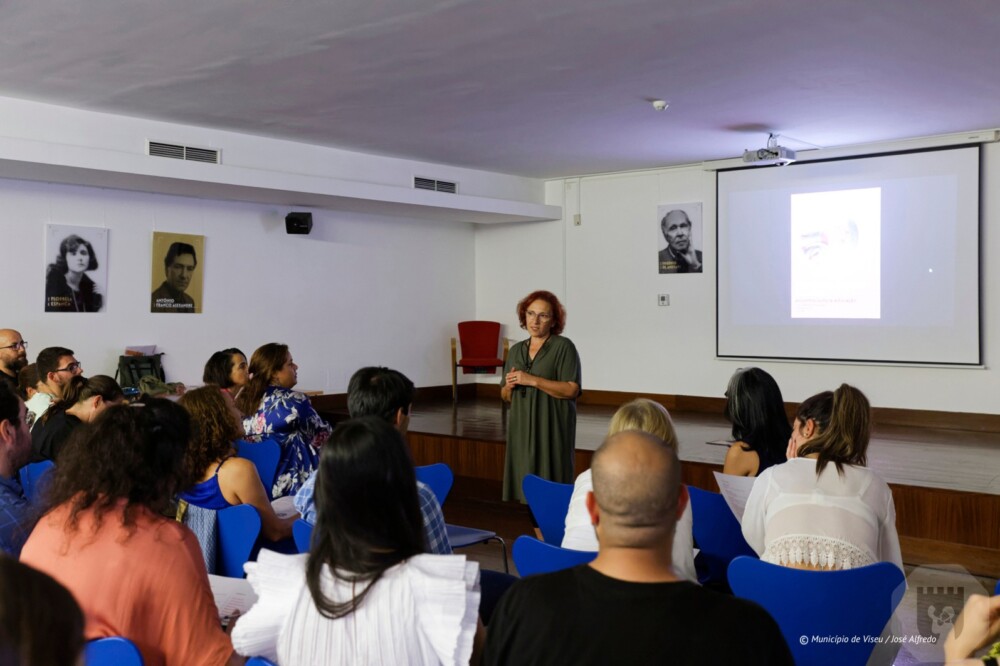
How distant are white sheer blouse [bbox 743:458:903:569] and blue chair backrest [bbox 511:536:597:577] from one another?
53 centimetres

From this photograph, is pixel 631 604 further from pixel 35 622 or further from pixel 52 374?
pixel 52 374

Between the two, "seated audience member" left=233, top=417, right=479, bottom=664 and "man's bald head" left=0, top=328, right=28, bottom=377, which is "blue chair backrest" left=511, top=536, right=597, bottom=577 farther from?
"man's bald head" left=0, top=328, right=28, bottom=377

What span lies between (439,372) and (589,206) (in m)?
2.66

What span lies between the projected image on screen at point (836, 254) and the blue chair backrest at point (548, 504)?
20.1ft

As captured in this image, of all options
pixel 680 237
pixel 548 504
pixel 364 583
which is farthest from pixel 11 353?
pixel 680 237

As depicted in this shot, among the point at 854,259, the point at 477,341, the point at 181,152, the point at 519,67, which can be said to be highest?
the point at 519,67

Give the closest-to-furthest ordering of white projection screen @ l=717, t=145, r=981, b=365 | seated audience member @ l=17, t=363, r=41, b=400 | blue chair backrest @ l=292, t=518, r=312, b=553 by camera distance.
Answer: blue chair backrest @ l=292, t=518, r=312, b=553 < seated audience member @ l=17, t=363, r=41, b=400 < white projection screen @ l=717, t=145, r=981, b=365

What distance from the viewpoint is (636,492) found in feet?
4.66

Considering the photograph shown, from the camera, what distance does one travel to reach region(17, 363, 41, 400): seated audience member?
5004 millimetres

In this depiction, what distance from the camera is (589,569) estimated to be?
1419mm

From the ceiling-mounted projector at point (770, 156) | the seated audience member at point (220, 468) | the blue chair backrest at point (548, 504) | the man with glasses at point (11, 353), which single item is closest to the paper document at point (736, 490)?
the blue chair backrest at point (548, 504)

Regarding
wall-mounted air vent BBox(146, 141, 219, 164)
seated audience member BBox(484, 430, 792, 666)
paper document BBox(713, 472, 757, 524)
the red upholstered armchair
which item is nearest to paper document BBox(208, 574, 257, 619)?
seated audience member BBox(484, 430, 792, 666)

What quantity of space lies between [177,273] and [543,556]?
Result: 661cm

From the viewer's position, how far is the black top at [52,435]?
386 centimetres
